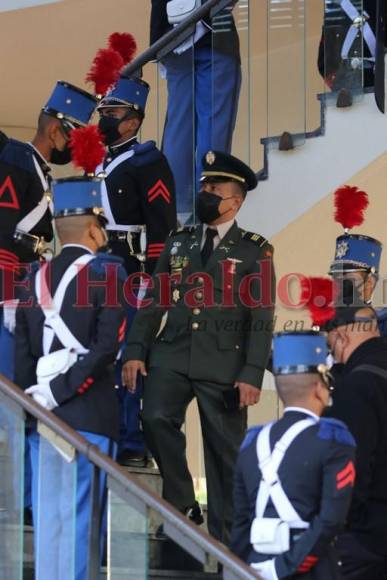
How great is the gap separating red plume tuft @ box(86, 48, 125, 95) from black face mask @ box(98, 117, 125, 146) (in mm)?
550

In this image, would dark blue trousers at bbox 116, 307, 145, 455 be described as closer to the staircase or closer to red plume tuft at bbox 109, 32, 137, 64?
the staircase

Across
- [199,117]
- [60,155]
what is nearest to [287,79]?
[199,117]

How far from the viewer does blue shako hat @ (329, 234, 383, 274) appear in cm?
620

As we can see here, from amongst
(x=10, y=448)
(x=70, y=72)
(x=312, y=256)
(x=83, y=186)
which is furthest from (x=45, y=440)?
(x=70, y=72)

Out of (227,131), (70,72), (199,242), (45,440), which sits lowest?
(45,440)

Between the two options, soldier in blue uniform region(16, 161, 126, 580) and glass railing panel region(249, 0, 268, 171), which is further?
glass railing panel region(249, 0, 268, 171)

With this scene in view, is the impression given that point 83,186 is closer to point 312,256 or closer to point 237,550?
point 237,550

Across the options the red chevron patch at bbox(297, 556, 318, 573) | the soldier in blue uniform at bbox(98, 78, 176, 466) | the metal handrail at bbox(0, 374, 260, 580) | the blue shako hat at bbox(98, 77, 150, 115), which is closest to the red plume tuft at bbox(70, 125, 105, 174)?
the soldier in blue uniform at bbox(98, 78, 176, 466)

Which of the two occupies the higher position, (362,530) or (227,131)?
(227,131)

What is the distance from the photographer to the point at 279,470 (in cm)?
445

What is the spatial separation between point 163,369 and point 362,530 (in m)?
1.21

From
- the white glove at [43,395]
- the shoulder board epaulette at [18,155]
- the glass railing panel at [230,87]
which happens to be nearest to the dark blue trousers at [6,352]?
the white glove at [43,395]

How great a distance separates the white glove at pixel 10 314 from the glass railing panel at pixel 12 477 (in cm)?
73

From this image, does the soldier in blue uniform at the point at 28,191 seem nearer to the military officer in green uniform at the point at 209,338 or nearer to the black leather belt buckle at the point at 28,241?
the black leather belt buckle at the point at 28,241
